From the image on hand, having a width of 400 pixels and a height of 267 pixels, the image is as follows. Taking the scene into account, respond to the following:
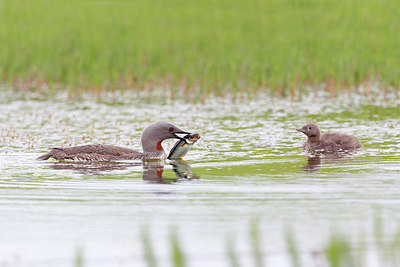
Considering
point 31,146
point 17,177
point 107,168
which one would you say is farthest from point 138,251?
point 31,146

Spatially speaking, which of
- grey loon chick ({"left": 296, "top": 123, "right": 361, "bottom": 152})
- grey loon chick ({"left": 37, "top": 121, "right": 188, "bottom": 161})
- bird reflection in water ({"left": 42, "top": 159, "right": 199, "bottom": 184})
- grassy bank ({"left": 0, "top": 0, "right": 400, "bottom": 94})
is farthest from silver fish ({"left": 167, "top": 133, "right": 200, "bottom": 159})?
grassy bank ({"left": 0, "top": 0, "right": 400, "bottom": 94})

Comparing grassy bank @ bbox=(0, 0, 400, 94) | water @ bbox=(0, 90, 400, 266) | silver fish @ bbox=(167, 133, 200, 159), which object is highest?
grassy bank @ bbox=(0, 0, 400, 94)

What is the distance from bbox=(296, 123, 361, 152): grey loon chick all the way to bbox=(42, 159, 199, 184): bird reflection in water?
8.03 ft

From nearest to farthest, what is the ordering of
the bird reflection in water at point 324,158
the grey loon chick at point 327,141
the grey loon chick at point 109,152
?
the bird reflection in water at point 324,158 < the grey loon chick at point 109,152 < the grey loon chick at point 327,141

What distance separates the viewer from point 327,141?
14773 mm

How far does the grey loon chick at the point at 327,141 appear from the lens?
1416cm

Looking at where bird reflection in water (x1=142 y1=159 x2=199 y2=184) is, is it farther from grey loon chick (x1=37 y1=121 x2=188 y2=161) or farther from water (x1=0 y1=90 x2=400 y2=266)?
grey loon chick (x1=37 y1=121 x2=188 y2=161)

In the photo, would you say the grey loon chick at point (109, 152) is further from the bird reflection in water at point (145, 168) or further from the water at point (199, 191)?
the water at point (199, 191)

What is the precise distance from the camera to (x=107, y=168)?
1245cm

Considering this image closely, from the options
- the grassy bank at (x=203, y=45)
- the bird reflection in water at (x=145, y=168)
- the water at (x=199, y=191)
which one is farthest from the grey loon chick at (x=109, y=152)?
the grassy bank at (x=203, y=45)

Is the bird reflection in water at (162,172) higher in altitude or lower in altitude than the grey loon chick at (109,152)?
lower

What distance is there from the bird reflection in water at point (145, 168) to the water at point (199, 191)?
17 mm

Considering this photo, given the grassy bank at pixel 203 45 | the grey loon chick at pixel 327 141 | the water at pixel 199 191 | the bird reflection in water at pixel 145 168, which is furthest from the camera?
the grassy bank at pixel 203 45

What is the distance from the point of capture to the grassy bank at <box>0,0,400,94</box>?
73.7ft
